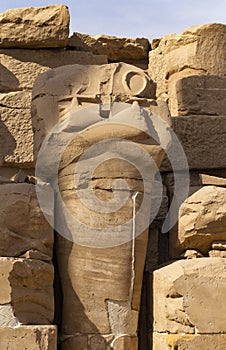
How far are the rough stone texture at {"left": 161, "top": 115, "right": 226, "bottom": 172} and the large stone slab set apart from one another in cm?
108

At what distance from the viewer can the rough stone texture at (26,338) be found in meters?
5.99

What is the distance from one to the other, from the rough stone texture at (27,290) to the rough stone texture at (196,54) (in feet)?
8.75

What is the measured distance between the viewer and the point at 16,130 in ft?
24.9

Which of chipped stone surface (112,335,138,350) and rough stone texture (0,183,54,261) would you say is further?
chipped stone surface (112,335,138,350)

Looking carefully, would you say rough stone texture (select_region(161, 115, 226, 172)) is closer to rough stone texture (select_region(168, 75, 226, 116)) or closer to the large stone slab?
rough stone texture (select_region(168, 75, 226, 116))

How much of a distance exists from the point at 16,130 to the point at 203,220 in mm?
1735

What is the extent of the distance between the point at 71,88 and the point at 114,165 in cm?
69

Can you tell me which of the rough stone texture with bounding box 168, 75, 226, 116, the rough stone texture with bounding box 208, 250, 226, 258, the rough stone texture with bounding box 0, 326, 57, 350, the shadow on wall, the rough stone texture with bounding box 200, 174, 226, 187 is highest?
the rough stone texture with bounding box 168, 75, 226, 116

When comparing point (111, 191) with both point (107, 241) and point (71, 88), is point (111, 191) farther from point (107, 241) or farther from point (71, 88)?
point (71, 88)

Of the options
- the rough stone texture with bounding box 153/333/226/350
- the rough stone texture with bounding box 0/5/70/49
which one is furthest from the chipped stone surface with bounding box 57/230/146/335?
the rough stone texture with bounding box 0/5/70/49

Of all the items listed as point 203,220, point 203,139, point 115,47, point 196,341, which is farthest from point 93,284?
point 115,47

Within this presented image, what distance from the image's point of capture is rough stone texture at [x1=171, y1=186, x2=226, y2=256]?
6836 mm

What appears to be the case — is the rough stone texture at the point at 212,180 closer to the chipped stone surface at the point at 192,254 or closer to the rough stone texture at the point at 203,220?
the rough stone texture at the point at 203,220

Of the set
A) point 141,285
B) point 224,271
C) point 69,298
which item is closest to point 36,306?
point 69,298
